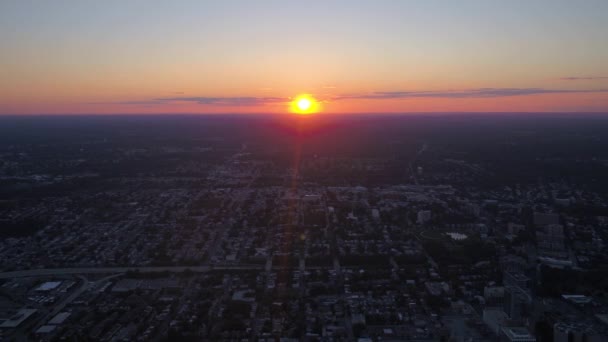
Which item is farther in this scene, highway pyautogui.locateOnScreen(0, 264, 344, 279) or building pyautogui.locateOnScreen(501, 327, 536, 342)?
highway pyautogui.locateOnScreen(0, 264, 344, 279)

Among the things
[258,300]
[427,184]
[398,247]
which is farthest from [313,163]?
[258,300]

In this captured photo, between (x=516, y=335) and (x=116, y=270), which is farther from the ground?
(x=516, y=335)

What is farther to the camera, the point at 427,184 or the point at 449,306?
the point at 427,184

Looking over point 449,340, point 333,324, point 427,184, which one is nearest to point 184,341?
point 333,324

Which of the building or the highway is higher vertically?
the building

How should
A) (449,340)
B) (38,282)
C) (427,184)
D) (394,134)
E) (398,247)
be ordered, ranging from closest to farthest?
(449,340) < (38,282) < (398,247) < (427,184) < (394,134)

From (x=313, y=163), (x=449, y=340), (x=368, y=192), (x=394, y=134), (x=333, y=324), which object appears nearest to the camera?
(x=449, y=340)

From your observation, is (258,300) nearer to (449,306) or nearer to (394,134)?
(449,306)

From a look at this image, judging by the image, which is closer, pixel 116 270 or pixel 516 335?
pixel 516 335

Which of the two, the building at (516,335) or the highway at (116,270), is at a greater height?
the building at (516,335)

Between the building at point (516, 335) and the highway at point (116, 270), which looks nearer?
the building at point (516, 335)
